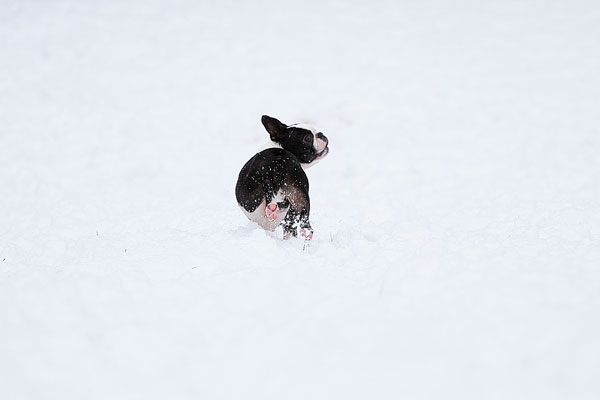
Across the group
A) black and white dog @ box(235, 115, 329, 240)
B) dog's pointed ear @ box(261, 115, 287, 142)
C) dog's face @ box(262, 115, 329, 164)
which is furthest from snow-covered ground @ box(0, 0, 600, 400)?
dog's pointed ear @ box(261, 115, 287, 142)

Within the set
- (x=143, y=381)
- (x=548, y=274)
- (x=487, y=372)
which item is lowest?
(x=143, y=381)

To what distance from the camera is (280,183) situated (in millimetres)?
4262

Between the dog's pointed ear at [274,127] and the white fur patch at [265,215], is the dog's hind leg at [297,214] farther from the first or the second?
the dog's pointed ear at [274,127]

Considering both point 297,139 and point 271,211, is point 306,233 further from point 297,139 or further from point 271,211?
point 297,139

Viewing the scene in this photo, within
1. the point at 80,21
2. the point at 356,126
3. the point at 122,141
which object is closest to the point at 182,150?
the point at 122,141

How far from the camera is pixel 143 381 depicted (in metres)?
2.27

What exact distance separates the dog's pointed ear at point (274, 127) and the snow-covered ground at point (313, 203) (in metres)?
0.94

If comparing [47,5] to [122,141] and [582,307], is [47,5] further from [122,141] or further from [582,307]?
[582,307]

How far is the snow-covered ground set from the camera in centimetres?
236

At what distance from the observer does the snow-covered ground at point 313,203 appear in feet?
7.73

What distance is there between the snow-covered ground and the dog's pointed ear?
0.94m

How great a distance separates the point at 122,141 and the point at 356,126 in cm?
437

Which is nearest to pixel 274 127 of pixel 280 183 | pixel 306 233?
pixel 280 183

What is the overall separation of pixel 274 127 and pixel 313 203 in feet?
9.80
